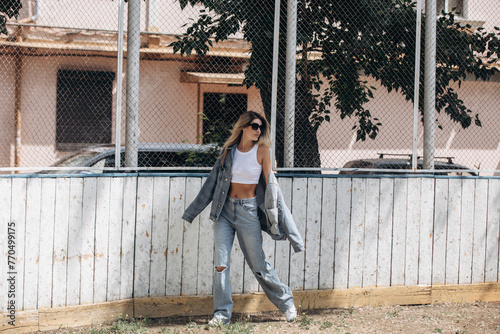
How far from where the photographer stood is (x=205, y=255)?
5.65 m

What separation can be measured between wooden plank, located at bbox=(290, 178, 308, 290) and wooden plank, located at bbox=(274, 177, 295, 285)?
44 mm

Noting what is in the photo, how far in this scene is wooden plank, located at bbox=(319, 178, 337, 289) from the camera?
5.98 m

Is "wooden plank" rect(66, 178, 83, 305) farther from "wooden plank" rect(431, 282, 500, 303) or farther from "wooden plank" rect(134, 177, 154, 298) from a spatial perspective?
"wooden plank" rect(431, 282, 500, 303)

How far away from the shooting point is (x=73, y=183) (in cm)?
517

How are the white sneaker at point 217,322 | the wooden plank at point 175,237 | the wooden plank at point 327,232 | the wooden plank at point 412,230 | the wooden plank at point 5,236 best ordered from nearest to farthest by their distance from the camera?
the wooden plank at point 5,236
the white sneaker at point 217,322
the wooden plank at point 175,237
the wooden plank at point 327,232
the wooden plank at point 412,230

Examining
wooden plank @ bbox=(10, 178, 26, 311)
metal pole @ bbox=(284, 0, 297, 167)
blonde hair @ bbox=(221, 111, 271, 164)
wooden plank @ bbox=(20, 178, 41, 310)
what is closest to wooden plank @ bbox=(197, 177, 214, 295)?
blonde hair @ bbox=(221, 111, 271, 164)

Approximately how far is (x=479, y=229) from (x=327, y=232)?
1942 mm

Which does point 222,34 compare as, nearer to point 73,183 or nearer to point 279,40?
point 279,40

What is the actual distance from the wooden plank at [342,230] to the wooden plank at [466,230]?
145 centimetres

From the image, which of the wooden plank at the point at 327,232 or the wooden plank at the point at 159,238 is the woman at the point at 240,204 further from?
the wooden plank at the point at 327,232

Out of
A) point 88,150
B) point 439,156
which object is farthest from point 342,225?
point 88,150

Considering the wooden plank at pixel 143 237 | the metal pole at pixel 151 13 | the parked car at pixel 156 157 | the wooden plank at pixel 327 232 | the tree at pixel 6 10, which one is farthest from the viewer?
the metal pole at pixel 151 13

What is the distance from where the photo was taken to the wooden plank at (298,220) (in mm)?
5883

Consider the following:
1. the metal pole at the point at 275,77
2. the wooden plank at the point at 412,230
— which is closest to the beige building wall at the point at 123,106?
the metal pole at the point at 275,77
